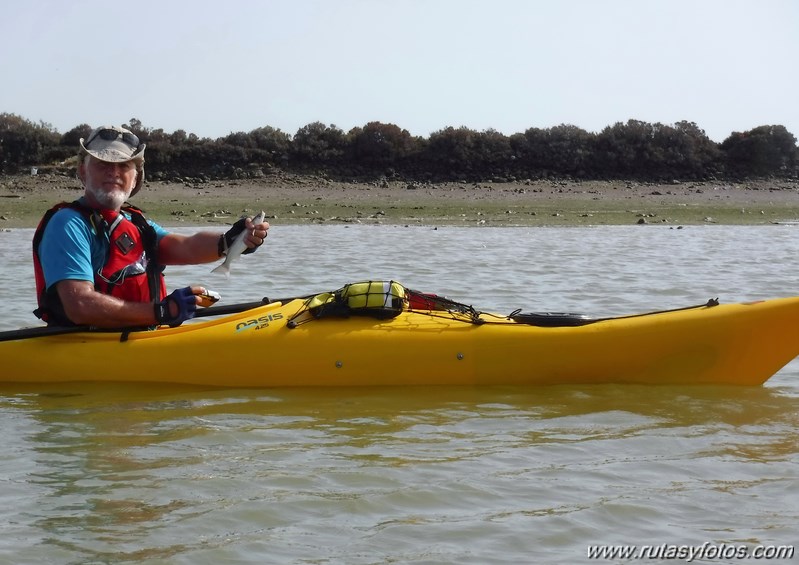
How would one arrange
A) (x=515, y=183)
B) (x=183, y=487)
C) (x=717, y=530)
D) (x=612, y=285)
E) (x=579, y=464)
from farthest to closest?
(x=515, y=183) < (x=612, y=285) < (x=579, y=464) < (x=183, y=487) < (x=717, y=530)

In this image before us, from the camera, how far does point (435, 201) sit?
1780cm

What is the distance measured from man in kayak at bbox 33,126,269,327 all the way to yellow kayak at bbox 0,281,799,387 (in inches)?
7.1

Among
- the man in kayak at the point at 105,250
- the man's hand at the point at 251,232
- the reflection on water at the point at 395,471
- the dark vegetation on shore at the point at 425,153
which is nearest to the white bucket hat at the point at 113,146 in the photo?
the man in kayak at the point at 105,250

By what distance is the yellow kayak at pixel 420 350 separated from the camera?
220 inches

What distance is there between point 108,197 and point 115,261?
1.04 feet

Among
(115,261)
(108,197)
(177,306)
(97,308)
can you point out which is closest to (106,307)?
(97,308)

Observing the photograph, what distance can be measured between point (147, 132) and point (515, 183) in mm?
6963

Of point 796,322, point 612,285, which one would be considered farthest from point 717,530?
point 612,285

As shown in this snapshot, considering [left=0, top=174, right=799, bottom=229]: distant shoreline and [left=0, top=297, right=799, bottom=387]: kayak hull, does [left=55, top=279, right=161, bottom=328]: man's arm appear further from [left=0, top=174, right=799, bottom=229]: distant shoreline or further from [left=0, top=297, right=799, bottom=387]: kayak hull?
[left=0, top=174, right=799, bottom=229]: distant shoreline

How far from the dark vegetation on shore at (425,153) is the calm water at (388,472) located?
46.3ft

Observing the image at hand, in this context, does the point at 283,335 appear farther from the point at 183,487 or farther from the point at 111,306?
the point at 183,487

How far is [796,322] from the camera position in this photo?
219 inches

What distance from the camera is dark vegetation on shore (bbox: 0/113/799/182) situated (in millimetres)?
19625

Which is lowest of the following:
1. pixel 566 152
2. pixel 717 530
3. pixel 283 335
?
pixel 717 530
